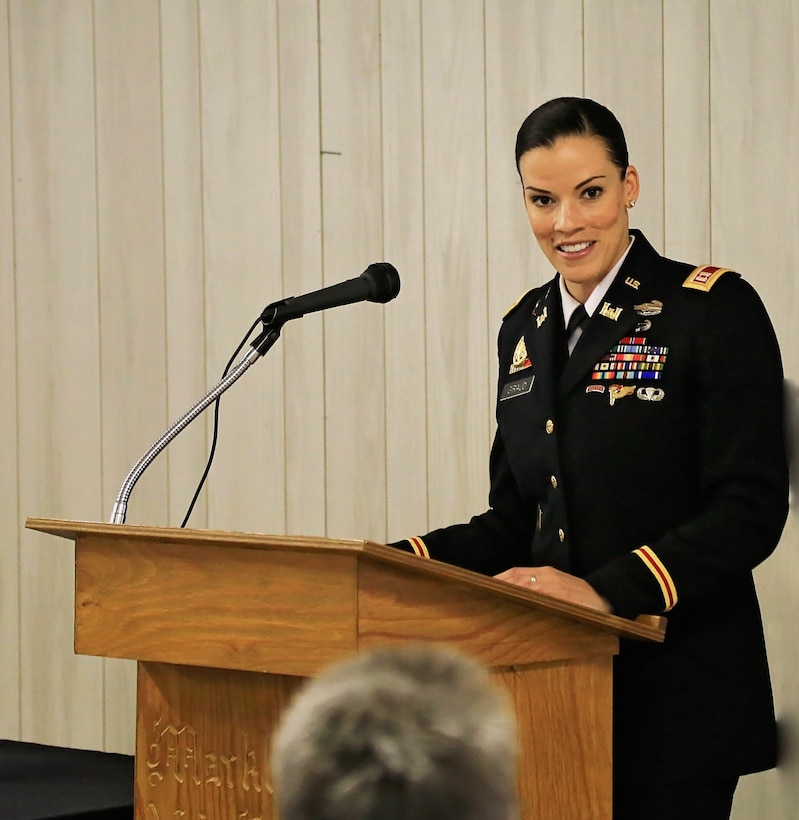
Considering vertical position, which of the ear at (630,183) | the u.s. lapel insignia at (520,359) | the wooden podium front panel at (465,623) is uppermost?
the ear at (630,183)

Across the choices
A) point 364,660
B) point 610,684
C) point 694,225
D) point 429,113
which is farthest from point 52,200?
point 364,660

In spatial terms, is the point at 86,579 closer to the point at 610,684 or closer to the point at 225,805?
the point at 225,805

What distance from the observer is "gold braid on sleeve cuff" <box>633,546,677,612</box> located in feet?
4.87

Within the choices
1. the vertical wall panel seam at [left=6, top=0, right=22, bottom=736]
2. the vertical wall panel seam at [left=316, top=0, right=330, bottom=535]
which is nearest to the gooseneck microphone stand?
the vertical wall panel seam at [left=316, top=0, right=330, bottom=535]

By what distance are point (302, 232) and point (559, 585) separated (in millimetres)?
1607

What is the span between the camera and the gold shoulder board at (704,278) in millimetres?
1642

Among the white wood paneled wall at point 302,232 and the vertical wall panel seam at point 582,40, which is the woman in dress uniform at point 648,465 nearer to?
the white wood paneled wall at point 302,232

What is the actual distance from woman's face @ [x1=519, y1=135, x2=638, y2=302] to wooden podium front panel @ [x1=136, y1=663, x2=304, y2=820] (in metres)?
0.73

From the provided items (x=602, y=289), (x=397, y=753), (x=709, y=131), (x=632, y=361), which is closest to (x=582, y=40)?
(x=709, y=131)

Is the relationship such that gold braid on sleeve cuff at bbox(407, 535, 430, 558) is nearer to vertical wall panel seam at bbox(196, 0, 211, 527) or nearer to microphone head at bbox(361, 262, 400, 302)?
microphone head at bbox(361, 262, 400, 302)

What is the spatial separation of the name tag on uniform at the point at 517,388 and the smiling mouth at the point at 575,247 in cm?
18

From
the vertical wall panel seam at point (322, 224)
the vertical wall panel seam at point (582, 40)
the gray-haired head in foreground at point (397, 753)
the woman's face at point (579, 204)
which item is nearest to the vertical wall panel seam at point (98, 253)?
the vertical wall panel seam at point (322, 224)

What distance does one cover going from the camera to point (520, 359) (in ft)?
6.07

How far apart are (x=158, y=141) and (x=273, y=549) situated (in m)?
2.01
